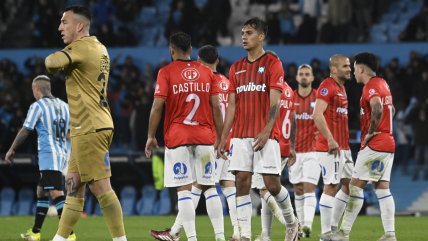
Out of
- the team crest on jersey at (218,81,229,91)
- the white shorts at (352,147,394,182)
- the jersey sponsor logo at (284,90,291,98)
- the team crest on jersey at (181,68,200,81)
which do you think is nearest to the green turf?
the white shorts at (352,147,394,182)

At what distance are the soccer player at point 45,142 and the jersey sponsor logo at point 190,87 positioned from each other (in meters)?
3.46

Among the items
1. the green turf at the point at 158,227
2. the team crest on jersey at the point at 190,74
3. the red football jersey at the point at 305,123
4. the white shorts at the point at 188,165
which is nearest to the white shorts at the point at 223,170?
the green turf at the point at 158,227

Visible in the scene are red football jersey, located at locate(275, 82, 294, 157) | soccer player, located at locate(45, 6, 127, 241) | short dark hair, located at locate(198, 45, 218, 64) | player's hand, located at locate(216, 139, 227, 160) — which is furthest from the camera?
red football jersey, located at locate(275, 82, 294, 157)

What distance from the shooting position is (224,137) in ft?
36.8

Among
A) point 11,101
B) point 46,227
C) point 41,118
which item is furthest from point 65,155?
point 11,101

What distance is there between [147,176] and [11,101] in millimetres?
4340

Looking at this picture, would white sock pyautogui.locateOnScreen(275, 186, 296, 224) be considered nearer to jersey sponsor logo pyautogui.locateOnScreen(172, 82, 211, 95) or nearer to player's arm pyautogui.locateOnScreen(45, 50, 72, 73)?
jersey sponsor logo pyautogui.locateOnScreen(172, 82, 211, 95)

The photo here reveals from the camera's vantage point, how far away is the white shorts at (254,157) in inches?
Result: 440

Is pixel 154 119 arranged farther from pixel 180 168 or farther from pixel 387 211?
pixel 387 211

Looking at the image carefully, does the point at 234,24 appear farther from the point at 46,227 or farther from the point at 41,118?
the point at 41,118

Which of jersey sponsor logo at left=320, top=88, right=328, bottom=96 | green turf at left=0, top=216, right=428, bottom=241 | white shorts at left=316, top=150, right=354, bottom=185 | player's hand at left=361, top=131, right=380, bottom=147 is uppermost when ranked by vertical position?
jersey sponsor logo at left=320, top=88, right=328, bottom=96

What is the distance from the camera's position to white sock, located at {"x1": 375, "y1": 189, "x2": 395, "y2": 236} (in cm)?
1244

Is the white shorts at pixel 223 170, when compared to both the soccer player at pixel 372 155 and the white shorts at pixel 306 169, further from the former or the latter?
the soccer player at pixel 372 155

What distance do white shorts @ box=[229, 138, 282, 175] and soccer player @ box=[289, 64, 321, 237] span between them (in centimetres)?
437
